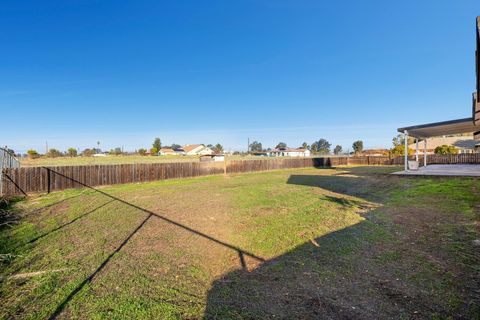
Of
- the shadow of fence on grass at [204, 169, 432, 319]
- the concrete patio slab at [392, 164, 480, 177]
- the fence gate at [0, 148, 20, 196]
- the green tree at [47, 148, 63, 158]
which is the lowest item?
the shadow of fence on grass at [204, 169, 432, 319]

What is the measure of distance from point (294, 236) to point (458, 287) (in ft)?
7.86

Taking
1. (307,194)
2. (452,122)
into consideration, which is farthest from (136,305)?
(452,122)

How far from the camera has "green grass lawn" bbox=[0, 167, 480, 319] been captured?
8.63 feet

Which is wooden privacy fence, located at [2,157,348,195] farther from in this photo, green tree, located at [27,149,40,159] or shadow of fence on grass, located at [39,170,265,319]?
green tree, located at [27,149,40,159]

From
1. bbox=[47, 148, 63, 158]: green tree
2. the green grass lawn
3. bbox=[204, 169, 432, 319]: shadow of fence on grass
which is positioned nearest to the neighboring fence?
the green grass lawn

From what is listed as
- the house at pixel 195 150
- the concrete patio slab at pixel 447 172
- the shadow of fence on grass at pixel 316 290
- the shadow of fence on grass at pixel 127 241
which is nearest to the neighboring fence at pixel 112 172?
the shadow of fence on grass at pixel 127 241

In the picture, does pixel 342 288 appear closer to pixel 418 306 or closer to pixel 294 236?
pixel 418 306

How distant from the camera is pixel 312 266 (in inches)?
139

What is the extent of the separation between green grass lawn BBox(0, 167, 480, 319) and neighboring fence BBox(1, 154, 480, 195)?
4729mm

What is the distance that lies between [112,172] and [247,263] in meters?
12.0

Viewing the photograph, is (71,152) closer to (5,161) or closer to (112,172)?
(112,172)

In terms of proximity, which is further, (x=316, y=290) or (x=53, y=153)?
(x=53, y=153)

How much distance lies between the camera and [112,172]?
44.1ft

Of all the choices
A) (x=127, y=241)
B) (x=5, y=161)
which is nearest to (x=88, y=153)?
(x=5, y=161)
